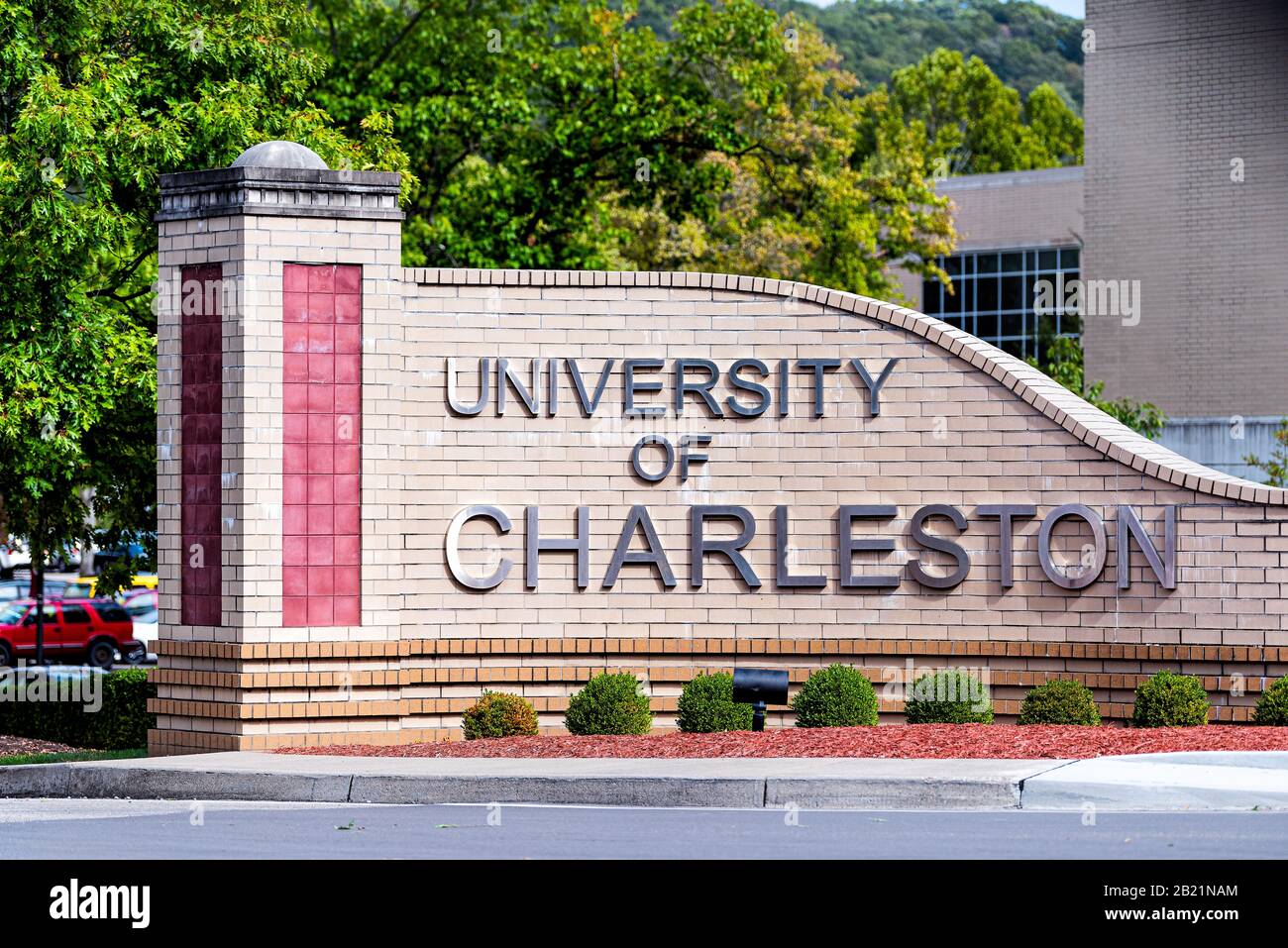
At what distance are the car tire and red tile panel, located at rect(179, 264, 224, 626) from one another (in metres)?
27.1

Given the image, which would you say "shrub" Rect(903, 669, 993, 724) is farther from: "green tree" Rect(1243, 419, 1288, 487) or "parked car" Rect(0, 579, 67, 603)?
"parked car" Rect(0, 579, 67, 603)

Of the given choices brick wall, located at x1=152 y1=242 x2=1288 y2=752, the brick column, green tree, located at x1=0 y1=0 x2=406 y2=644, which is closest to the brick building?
green tree, located at x1=0 y1=0 x2=406 y2=644

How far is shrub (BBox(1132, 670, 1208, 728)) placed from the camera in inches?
589

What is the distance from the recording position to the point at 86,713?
21.3 m

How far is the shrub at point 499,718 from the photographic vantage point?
15805 mm

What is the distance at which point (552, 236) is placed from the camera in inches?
1228

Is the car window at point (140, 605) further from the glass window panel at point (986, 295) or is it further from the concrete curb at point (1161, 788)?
the concrete curb at point (1161, 788)

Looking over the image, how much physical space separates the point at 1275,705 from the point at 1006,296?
158 ft

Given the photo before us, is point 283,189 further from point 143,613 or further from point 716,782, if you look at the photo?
point 143,613

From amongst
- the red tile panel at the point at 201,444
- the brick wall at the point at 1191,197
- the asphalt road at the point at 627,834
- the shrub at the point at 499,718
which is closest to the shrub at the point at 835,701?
the shrub at the point at 499,718

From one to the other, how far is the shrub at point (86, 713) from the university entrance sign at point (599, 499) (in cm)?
500

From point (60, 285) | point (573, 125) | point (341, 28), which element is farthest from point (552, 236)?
point (60, 285)

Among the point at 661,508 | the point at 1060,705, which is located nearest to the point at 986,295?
the point at 661,508

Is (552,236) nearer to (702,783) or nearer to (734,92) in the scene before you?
(702,783)
